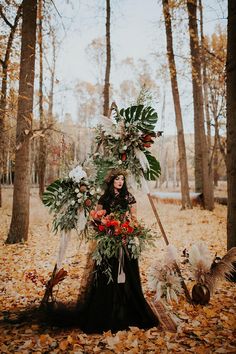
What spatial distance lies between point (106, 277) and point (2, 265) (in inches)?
143

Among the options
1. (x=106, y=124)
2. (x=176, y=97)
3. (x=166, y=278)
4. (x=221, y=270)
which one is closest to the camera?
(x=106, y=124)

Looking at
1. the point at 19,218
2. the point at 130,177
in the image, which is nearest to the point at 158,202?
the point at 19,218

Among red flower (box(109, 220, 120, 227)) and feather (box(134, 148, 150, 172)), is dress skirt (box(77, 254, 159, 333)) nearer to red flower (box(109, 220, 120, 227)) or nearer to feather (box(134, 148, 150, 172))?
red flower (box(109, 220, 120, 227))

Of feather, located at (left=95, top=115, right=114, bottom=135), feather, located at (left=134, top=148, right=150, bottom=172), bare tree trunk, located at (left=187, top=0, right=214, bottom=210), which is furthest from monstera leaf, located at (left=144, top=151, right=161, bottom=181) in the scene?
bare tree trunk, located at (left=187, top=0, right=214, bottom=210)

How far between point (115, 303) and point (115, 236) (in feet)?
3.05

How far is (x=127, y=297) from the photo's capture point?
12.6 ft

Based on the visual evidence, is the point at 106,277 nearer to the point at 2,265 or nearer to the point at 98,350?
the point at 98,350

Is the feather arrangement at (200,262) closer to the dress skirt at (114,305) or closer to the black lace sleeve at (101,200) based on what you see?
the dress skirt at (114,305)

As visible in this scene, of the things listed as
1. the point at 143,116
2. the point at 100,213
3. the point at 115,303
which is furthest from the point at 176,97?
the point at 115,303

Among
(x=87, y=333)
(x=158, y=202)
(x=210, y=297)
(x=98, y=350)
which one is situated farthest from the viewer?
(x=158, y=202)

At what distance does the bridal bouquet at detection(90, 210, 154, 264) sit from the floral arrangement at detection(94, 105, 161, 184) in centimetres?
68

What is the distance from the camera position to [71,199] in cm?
407

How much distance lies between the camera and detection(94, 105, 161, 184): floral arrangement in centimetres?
402

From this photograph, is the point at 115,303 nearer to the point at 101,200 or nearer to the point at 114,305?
the point at 114,305
